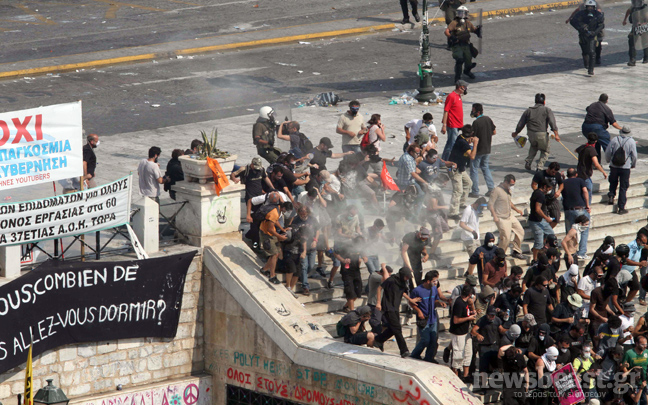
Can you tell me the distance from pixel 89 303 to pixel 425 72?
11.9 metres

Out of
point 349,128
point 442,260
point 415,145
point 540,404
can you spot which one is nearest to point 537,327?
point 540,404

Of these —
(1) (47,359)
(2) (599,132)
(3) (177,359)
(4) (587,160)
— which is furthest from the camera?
(2) (599,132)

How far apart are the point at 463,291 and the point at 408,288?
1.19m

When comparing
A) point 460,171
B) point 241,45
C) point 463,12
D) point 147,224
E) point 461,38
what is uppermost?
point 463,12

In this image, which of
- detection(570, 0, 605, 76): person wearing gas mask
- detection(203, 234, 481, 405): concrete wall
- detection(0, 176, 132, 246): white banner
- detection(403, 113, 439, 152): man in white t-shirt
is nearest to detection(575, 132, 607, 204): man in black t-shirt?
detection(403, 113, 439, 152): man in white t-shirt

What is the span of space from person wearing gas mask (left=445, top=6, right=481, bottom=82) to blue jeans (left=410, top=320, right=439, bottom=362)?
1316cm

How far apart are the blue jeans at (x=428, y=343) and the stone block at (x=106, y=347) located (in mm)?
4341

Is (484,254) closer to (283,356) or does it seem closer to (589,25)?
(283,356)

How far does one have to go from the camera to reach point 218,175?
1558 cm

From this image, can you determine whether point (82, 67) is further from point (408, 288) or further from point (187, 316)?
point (408, 288)

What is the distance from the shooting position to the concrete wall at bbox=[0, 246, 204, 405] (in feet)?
48.4

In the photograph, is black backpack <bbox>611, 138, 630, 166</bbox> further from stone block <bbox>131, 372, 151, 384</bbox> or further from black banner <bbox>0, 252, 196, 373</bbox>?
stone block <bbox>131, 372, 151, 384</bbox>

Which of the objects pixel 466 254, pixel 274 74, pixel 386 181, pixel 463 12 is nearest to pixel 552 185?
pixel 466 254

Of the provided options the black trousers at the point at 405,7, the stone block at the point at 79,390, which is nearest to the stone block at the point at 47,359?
the stone block at the point at 79,390
